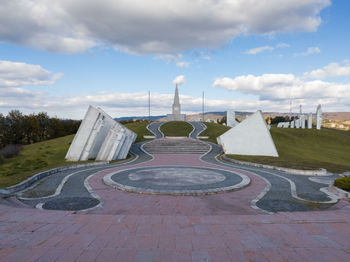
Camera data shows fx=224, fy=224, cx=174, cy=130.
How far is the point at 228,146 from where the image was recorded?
23.3 m

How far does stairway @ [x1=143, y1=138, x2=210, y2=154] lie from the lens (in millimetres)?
25844

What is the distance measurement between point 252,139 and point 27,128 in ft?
133

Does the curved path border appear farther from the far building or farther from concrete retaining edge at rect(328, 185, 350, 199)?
the far building

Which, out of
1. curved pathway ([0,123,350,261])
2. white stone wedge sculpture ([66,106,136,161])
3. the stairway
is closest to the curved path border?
curved pathway ([0,123,350,261])

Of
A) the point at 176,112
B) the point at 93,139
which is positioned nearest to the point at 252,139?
the point at 93,139

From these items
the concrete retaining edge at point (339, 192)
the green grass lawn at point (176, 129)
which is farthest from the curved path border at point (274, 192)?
the green grass lawn at point (176, 129)

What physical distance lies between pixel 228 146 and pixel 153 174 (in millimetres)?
12342

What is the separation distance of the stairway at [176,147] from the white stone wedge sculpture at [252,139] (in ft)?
12.7

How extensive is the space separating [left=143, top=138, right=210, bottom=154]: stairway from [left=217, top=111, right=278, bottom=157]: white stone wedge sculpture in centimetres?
388

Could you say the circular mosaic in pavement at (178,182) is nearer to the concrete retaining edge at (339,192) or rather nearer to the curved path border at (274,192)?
the curved path border at (274,192)

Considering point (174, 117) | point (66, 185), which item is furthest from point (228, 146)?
point (174, 117)

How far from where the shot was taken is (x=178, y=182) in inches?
433

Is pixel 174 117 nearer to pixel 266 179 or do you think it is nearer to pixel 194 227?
pixel 266 179

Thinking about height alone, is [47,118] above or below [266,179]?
above
